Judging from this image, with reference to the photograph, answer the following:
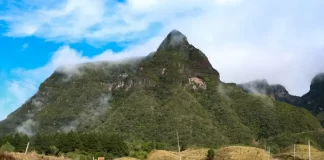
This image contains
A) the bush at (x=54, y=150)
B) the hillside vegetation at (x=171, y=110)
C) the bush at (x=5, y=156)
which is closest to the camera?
the bush at (x=5, y=156)

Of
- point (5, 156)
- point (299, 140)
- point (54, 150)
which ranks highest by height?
point (299, 140)

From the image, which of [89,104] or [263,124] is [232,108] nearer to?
[263,124]

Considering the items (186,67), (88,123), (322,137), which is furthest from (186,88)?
(322,137)

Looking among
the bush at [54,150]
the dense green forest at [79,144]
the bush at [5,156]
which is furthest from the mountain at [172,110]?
the bush at [5,156]

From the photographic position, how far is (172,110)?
13888 centimetres

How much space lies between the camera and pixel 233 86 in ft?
575

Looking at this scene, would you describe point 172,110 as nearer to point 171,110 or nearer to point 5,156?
point 171,110

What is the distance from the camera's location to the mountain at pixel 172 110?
12925 centimetres

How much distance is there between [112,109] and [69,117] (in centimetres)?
1985

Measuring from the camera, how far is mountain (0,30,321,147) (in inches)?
5089

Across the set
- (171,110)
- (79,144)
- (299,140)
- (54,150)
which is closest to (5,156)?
(54,150)

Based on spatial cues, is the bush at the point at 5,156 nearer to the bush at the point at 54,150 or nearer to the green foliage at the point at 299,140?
the bush at the point at 54,150

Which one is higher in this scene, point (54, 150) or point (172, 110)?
point (172, 110)

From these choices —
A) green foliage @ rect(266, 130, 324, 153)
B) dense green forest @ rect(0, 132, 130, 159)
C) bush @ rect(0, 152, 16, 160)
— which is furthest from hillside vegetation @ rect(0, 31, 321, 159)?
bush @ rect(0, 152, 16, 160)
